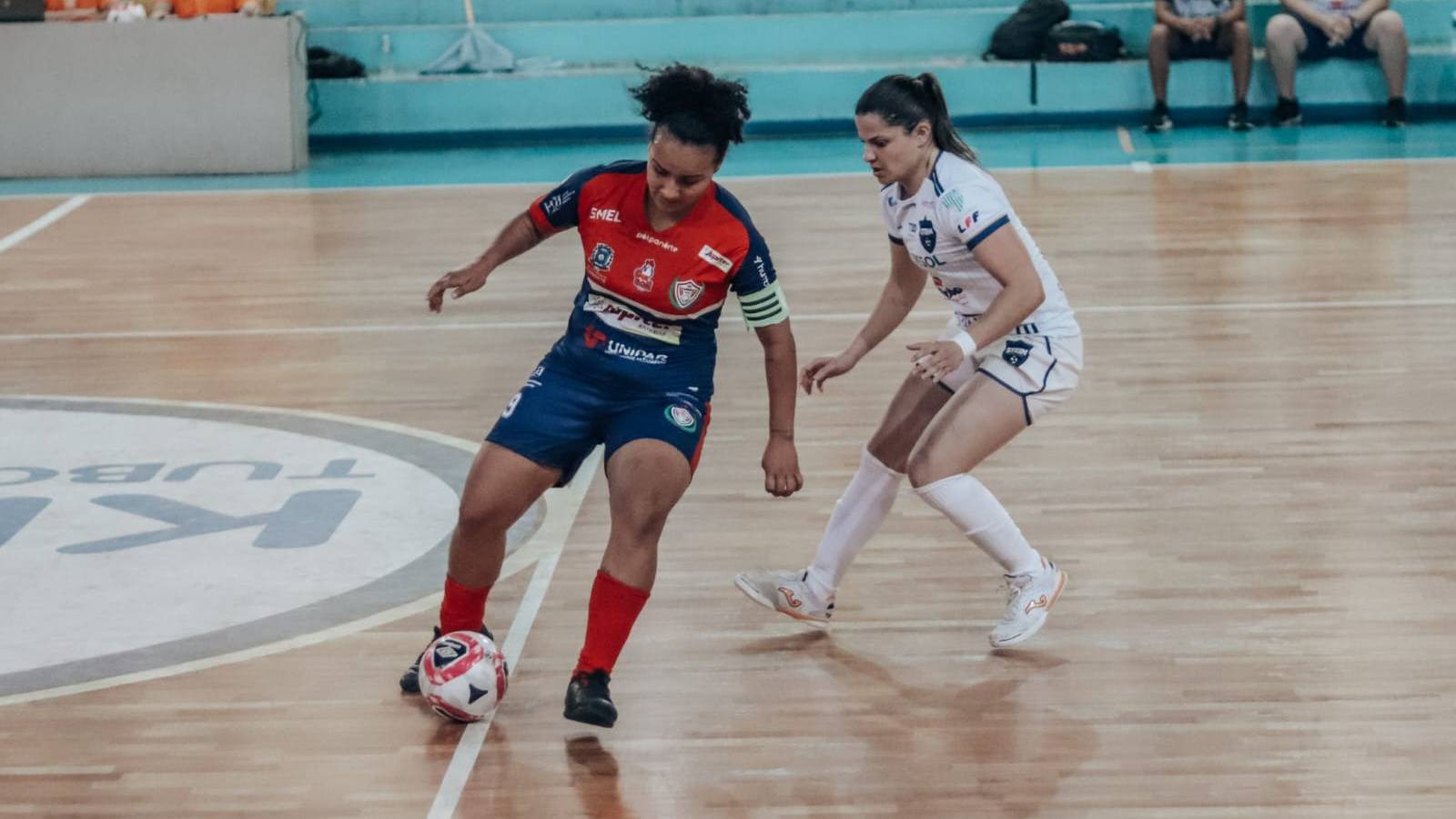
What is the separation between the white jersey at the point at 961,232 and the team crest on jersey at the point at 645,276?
2.60 ft

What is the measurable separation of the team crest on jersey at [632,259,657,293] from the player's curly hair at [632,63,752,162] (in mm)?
329

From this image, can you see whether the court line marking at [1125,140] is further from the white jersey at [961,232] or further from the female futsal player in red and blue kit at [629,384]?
the female futsal player in red and blue kit at [629,384]

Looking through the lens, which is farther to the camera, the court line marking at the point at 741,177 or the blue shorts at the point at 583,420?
the court line marking at the point at 741,177

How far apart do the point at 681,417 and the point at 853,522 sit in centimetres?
84

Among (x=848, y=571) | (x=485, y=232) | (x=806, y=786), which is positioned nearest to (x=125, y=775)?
(x=806, y=786)

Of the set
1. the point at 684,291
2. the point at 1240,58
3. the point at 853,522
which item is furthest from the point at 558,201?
the point at 1240,58

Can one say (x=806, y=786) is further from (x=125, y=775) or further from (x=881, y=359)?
(x=881, y=359)

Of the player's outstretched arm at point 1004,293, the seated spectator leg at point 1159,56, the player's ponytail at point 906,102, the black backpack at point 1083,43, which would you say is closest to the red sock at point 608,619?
the player's outstretched arm at point 1004,293

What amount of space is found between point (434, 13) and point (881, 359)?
1104cm

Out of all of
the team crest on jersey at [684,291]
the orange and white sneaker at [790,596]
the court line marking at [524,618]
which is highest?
the team crest on jersey at [684,291]

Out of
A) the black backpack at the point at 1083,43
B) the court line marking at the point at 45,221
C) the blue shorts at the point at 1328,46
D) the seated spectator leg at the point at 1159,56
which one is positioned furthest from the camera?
the black backpack at the point at 1083,43

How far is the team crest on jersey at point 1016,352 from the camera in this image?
16.0 feet

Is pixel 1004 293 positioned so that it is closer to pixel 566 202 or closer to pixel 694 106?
Answer: pixel 694 106

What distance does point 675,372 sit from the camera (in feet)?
14.7
